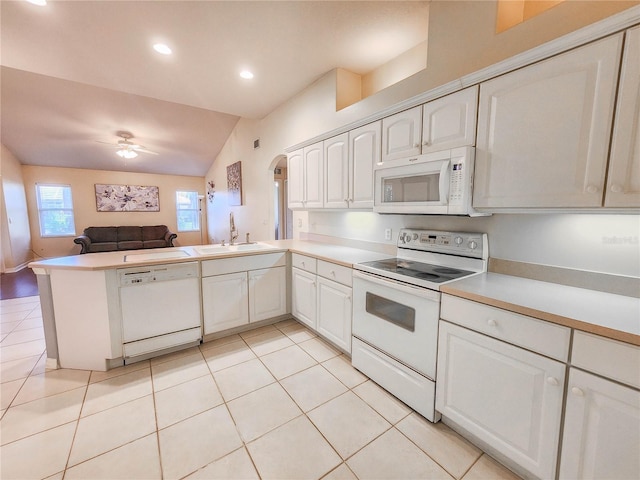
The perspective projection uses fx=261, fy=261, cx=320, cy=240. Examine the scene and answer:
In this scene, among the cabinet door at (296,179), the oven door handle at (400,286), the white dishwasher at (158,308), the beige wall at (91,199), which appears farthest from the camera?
the beige wall at (91,199)

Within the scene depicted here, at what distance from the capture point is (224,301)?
2568 mm

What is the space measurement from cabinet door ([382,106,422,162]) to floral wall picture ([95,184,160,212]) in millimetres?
7843

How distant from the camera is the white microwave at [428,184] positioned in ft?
5.18

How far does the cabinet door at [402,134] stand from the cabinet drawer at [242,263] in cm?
150

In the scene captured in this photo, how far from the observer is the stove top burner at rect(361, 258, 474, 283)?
1.64 metres

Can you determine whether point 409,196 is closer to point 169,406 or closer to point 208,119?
point 169,406

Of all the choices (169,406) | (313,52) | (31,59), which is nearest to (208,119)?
(31,59)

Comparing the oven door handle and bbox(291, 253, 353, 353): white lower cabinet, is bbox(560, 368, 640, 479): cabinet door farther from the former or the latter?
bbox(291, 253, 353, 353): white lower cabinet

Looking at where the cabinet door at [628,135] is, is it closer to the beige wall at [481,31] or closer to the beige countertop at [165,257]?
the beige wall at [481,31]

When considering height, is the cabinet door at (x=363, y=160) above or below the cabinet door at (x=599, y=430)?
above

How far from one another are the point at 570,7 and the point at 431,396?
2209mm

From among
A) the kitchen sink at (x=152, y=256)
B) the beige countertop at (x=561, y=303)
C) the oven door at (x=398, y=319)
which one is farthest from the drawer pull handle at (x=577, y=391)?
the kitchen sink at (x=152, y=256)

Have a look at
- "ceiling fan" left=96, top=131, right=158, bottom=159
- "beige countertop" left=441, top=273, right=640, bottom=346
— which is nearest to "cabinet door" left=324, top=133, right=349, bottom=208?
"beige countertop" left=441, top=273, right=640, bottom=346

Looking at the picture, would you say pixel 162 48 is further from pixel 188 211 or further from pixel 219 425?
pixel 188 211
